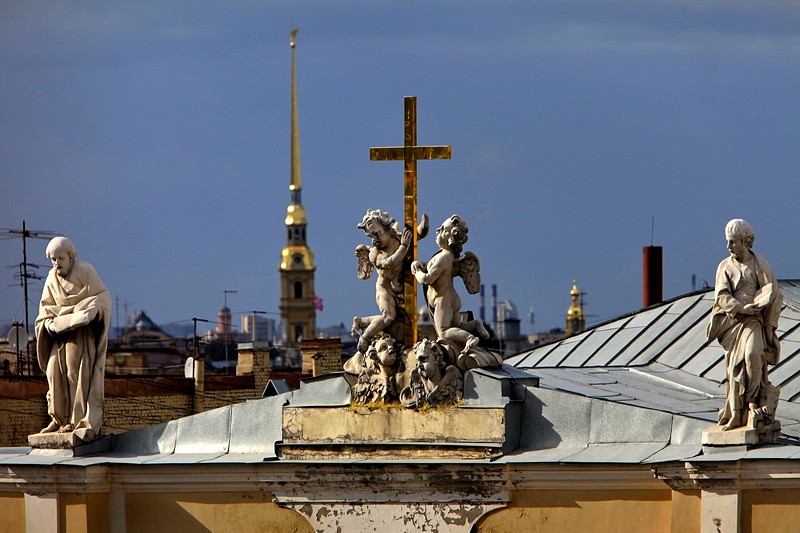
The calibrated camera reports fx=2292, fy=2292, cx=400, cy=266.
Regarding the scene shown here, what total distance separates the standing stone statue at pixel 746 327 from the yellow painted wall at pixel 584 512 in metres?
1.33

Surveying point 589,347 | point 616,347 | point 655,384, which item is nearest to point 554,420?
point 655,384

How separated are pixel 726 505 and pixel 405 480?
3904mm

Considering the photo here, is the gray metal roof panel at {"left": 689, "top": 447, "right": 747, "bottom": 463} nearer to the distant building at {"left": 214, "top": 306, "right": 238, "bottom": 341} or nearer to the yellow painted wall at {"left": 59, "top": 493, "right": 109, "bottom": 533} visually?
the yellow painted wall at {"left": 59, "top": 493, "right": 109, "bottom": 533}

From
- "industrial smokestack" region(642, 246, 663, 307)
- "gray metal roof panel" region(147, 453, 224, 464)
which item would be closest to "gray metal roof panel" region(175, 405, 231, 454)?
"gray metal roof panel" region(147, 453, 224, 464)

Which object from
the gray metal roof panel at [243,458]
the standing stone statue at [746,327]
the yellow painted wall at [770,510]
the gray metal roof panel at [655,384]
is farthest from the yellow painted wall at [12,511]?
the yellow painted wall at [770,510]

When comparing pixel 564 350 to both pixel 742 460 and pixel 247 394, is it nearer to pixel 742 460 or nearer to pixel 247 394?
pixel 742 460

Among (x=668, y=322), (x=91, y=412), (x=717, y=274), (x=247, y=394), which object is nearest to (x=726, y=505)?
(x=717, y=274)

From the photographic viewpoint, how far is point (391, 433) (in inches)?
1028

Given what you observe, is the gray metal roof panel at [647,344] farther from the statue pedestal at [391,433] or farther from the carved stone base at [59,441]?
the carved stone base at [59,441]

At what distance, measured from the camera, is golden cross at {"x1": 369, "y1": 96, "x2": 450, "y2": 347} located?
1036 inches

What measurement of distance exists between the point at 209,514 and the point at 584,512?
4545mm

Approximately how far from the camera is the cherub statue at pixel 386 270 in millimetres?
26234

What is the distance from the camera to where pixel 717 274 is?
24.4 meters

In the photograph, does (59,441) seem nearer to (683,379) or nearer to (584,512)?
(584,512)
